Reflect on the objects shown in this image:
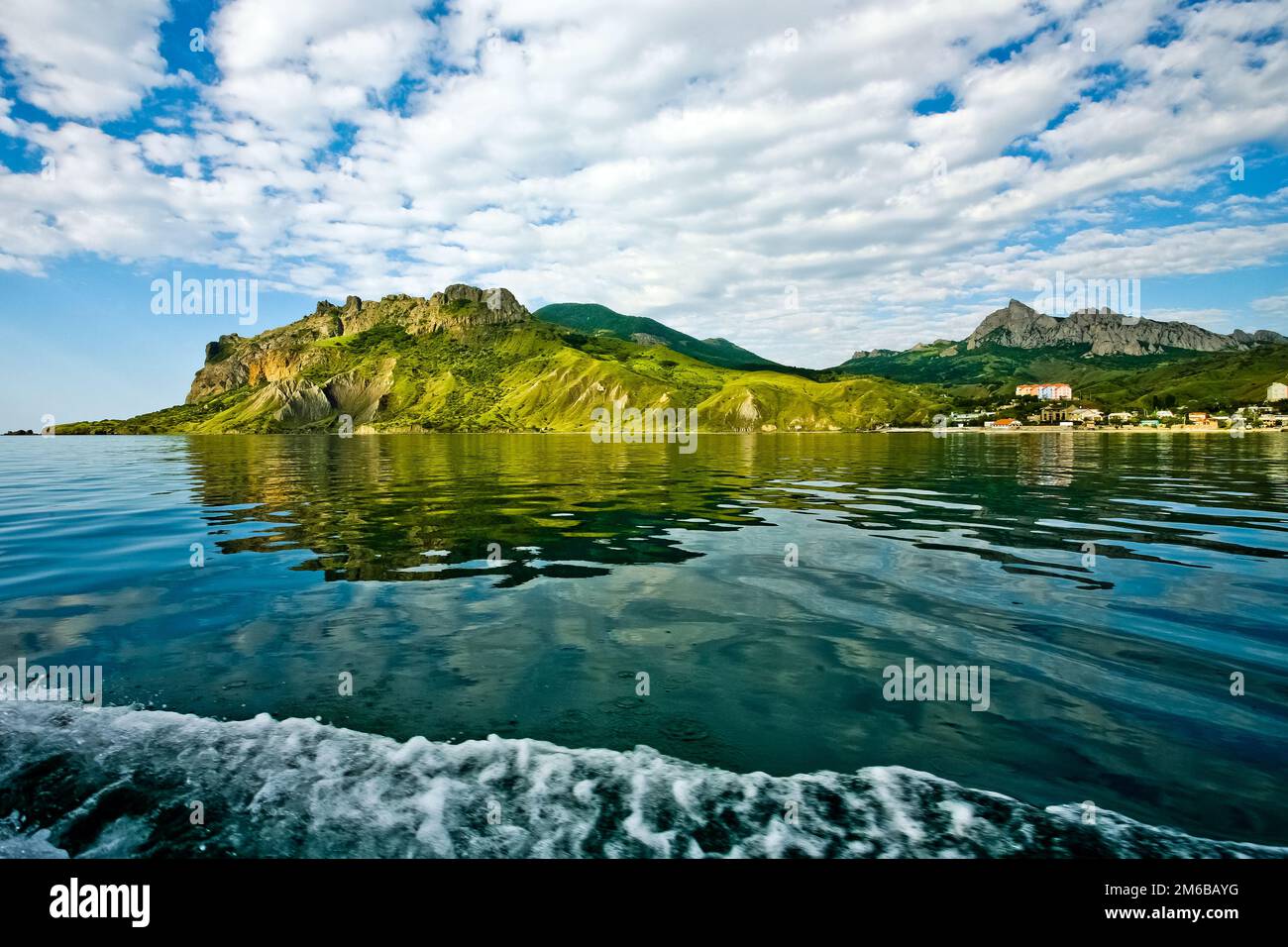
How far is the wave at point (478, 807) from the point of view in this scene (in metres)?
6.78

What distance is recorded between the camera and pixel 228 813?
742cm

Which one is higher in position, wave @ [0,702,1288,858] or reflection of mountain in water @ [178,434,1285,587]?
reflection of mountain in water @ [178,434,1285,587]

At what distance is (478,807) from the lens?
752cm

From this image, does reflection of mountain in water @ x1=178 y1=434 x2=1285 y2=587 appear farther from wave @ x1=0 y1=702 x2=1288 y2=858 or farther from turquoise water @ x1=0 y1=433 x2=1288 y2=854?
wave @ x1=0 y1=702 x2=1288 y2=858

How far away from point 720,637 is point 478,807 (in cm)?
763

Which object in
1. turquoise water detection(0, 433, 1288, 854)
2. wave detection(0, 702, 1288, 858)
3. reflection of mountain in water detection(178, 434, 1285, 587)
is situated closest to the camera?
wave detection(0, 702, 1288, 858)

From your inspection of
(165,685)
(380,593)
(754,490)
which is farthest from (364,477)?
(165,685)

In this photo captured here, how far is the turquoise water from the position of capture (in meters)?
8.78


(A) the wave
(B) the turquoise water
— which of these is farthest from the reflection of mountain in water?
(A) the wave

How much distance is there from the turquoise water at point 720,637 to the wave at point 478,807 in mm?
157

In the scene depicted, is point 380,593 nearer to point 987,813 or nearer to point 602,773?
point 602,773

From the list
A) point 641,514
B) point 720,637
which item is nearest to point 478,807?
point 720,637

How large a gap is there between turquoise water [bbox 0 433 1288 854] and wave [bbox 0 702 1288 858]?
16 centimetres
